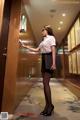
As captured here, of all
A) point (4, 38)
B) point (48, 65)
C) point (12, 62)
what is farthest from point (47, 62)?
point (4, 38)

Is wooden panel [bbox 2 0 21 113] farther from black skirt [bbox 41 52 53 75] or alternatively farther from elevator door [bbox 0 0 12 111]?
black skirt [bbox 41 52 53 75]

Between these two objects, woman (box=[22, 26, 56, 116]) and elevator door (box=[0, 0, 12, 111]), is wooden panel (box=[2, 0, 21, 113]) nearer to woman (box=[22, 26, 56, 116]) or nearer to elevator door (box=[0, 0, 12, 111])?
elevator door (box=[0, 0, 12, 111])

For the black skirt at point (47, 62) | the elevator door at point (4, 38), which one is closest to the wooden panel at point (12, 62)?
the elevator door at point (4, 38)

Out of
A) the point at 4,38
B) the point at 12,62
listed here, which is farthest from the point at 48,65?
the point at 4,38

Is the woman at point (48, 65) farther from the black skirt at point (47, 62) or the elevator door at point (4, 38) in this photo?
the elevator door at point (4, 38)

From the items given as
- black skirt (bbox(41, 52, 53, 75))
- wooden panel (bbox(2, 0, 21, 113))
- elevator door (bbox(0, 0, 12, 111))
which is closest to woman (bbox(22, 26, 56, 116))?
black skirt (bbox(41, 52, 53, 75))

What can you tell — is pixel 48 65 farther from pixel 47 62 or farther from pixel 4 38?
pixel 4 38

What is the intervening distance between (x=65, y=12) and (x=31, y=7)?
104cm

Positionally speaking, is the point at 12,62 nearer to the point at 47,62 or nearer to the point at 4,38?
the point at 4,38

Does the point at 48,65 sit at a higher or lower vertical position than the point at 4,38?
lower

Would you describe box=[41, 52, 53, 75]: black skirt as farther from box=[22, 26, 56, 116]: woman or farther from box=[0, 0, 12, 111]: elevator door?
box=[0, 0, 12, 111]: elevator door

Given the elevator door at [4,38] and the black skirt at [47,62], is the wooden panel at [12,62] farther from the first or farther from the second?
the black skirt at [47,62]

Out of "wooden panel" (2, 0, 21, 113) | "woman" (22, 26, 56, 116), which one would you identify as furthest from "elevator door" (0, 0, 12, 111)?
"woman" (22, 26, 56, 116)

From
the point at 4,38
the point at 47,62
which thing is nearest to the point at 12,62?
the point at 4,38
